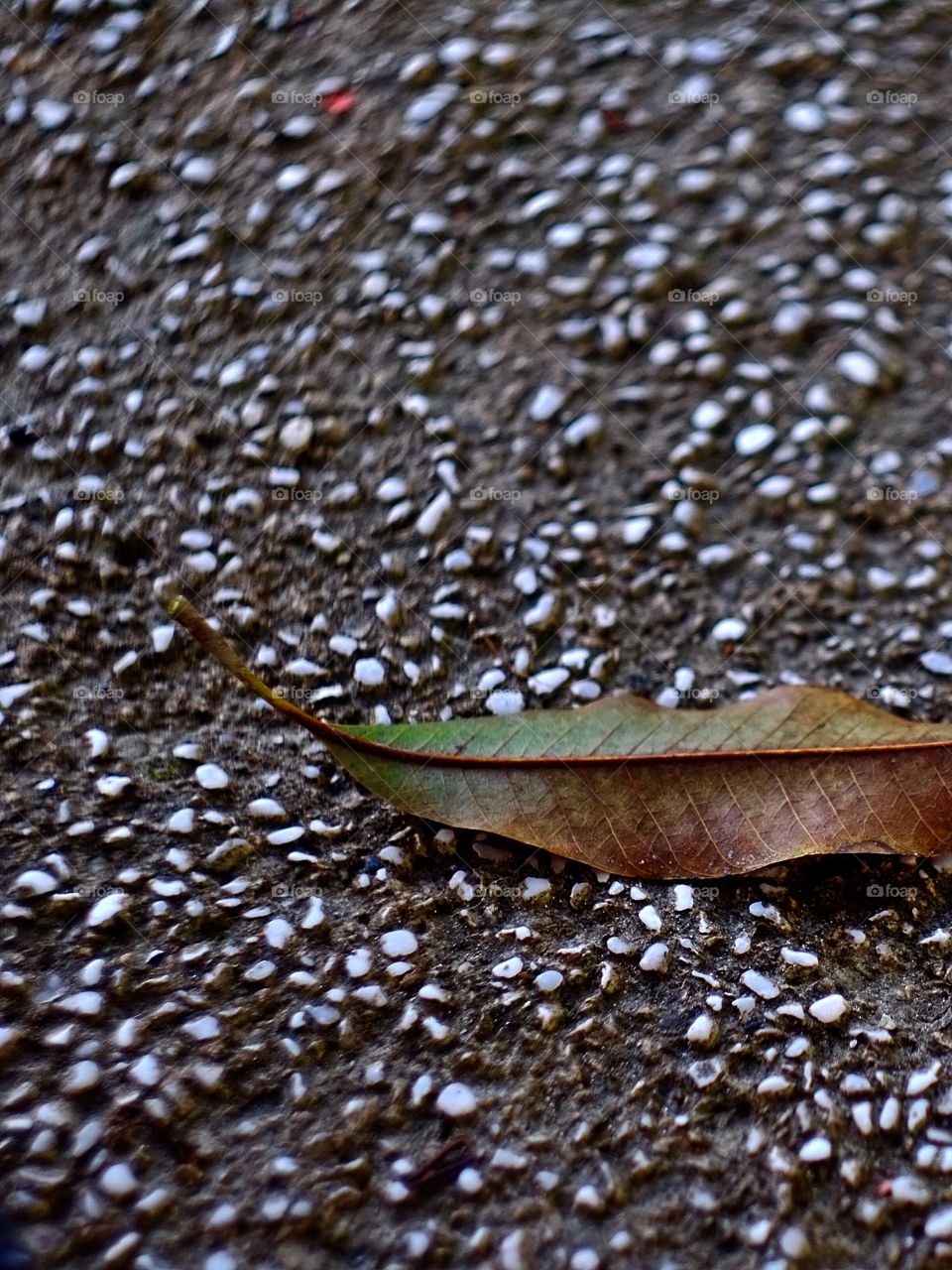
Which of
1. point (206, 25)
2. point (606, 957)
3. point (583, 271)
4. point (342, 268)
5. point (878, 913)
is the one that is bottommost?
point (878, 913)

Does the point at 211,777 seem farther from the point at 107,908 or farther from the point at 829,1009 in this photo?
the point at 829,1009

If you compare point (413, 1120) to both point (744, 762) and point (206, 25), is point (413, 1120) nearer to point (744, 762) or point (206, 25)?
point (744, 762)

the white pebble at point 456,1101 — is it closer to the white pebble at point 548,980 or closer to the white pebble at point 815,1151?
the white pebble at point 548,980

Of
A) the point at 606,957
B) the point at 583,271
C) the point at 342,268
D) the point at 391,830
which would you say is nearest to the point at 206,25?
the point at 342,268

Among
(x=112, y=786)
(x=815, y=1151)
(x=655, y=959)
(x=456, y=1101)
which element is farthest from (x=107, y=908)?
(x=815, y=1151)

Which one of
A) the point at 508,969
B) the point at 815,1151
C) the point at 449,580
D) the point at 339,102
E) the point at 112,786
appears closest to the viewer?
the point at 815,1151

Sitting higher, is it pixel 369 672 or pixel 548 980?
pixel 369 672

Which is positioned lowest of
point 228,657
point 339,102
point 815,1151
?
point 815,1151
